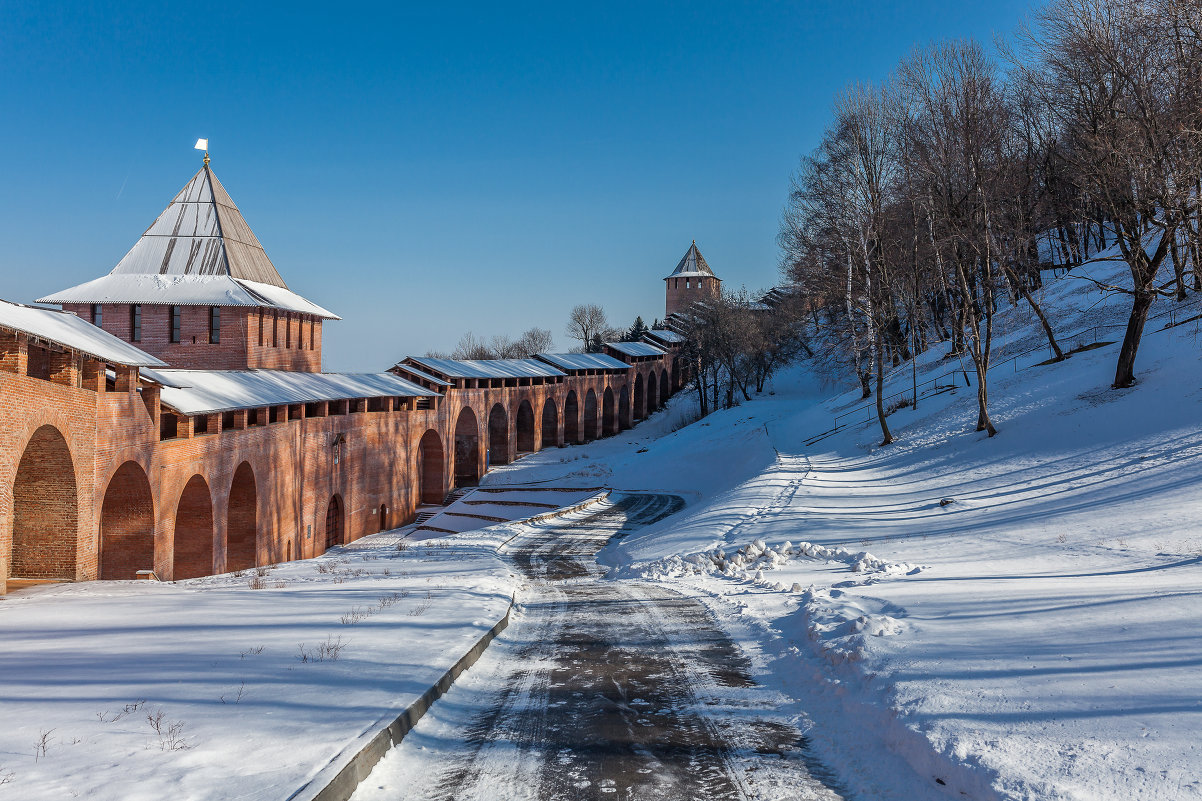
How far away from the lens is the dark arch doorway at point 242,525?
17516 mm

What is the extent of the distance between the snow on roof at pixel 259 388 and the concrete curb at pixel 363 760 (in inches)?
442

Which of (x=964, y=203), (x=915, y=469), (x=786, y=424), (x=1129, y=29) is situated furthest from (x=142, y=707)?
(x=786, y=424)

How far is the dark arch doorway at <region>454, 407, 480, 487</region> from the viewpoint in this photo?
111 ft

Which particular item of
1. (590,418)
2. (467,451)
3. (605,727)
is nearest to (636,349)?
(590,418)

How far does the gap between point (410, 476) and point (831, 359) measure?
32531mm

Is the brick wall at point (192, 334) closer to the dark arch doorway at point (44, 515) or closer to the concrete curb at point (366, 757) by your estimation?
the dark arch doorway at point (44, 515)

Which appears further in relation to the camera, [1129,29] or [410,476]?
[410,476]

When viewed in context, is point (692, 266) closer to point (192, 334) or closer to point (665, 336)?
point (665, 336)

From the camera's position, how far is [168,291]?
84.4 ft

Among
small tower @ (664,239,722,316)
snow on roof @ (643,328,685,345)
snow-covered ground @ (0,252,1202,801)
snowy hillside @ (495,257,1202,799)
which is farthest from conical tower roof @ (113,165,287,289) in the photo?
small tower @ (664,239,722,316)

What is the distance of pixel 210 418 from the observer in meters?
15.8

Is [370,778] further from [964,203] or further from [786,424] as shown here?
[786,424]

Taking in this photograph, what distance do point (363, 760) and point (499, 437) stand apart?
33.9 m

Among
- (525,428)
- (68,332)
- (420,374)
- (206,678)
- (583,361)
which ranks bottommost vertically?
(206,678)
